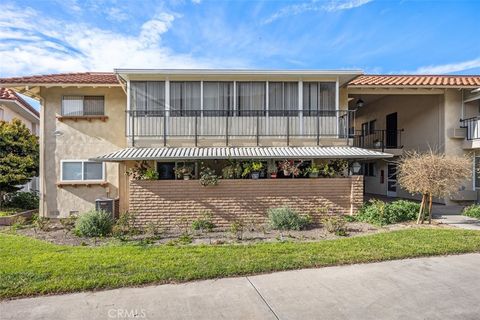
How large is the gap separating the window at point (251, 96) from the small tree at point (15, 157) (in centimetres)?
1141

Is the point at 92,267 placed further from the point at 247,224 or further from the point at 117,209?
the point at 117,209

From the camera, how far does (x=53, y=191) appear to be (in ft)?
50.0

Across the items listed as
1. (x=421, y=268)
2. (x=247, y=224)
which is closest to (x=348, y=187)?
(x=247, y=224)

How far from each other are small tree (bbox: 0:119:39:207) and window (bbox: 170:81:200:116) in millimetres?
8526

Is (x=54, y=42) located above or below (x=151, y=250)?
above

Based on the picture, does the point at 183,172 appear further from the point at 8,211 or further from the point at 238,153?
the point at 8,211

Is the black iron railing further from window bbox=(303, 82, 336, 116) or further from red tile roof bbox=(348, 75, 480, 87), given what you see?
window bbox=(303, 82, 336, 116)

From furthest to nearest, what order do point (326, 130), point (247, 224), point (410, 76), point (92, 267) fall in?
point (410, 76) → point (326, 130) → point (247, 224) → point (92, 267)

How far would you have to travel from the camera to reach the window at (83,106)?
15492 mm

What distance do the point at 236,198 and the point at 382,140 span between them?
1354 centimetres

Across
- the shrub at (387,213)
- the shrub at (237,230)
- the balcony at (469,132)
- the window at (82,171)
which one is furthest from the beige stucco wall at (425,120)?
the window at (82,171)

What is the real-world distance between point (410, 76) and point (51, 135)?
20.5 meters

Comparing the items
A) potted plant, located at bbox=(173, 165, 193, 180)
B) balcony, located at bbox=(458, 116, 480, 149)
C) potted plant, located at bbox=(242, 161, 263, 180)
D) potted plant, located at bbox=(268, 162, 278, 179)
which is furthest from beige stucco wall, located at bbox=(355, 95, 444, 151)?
potted plant, located at bbox=(173, 165, 193, 180)

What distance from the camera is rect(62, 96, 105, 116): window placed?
50.8 ft
